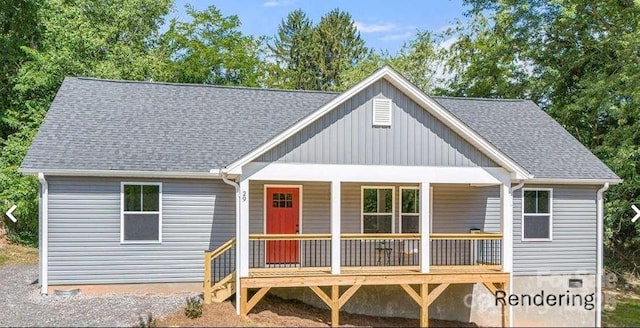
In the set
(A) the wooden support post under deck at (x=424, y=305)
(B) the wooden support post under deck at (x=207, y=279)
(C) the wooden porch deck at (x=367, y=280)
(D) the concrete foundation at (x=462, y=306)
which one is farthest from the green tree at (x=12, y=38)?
(A) the wooden support post under deck at (x=424, y=305)

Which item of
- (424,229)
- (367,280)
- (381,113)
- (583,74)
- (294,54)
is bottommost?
(367,280)

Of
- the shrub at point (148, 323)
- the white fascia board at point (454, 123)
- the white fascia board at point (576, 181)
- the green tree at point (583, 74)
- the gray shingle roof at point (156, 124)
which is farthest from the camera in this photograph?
the green tree at point (583, 74)

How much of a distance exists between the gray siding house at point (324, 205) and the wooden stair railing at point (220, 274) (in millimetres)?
31

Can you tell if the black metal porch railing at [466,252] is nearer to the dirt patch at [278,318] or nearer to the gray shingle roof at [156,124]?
the dirt patch at [278,318]

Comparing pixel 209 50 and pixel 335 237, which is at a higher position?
pixel 209 50

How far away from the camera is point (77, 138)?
42.6 feet

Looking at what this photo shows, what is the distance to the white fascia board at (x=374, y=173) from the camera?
1139 cm

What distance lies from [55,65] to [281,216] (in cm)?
1434

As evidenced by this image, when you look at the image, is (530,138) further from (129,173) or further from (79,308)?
(79,308)

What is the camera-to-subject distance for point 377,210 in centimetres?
1411

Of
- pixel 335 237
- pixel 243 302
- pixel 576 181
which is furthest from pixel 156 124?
pixel 576 181

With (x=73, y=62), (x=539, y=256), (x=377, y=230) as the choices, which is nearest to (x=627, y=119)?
(x=539, y=256)

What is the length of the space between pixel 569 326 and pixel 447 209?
4137 millimetres

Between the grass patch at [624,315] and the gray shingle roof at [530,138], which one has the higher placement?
the gray shingle roof at [530,138]
